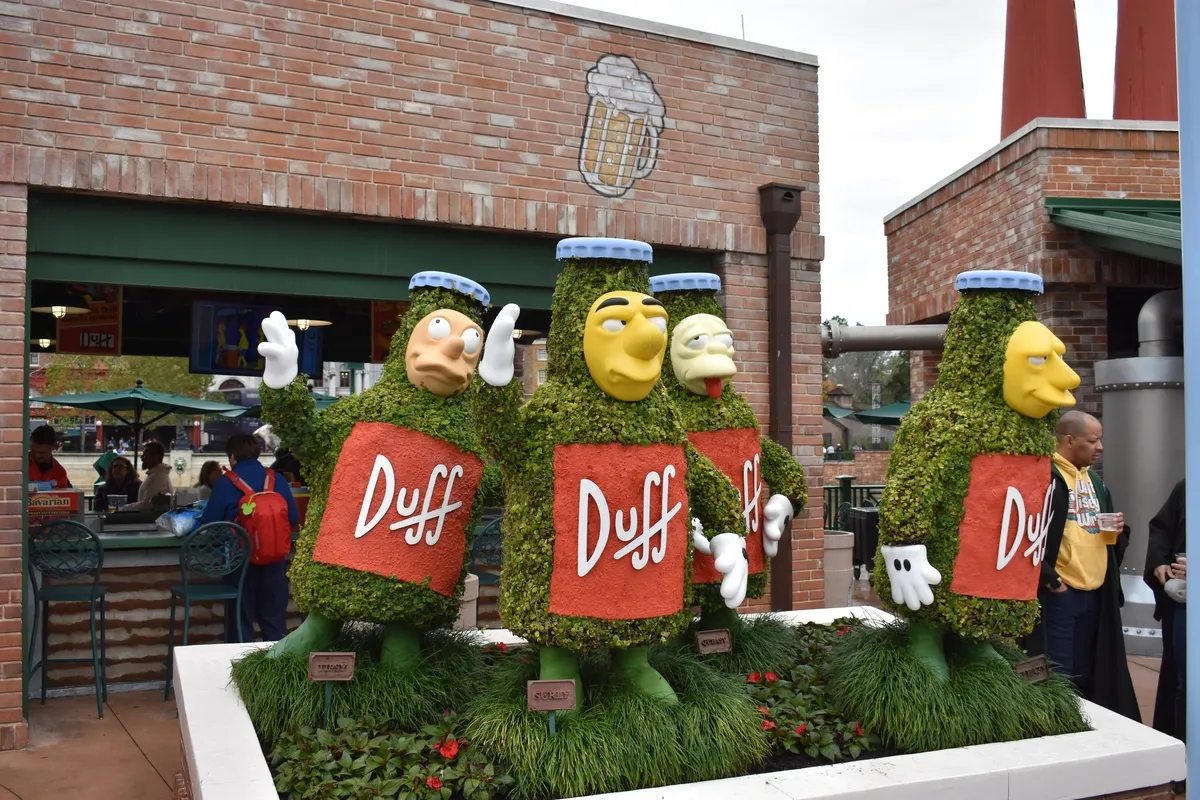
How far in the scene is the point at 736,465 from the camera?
510cm

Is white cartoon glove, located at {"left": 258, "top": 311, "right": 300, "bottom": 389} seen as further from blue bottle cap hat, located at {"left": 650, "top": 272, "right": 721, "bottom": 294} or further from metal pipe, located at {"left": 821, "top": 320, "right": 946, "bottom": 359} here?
metal pipe, located at {"left": 821, "top": 320, "right": 946, "bottom": 359}

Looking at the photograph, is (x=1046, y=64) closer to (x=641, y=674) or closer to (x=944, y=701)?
(x=944, y=701)

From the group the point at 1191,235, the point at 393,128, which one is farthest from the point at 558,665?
the point at 393,128

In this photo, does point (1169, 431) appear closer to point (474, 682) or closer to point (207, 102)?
point (474, 682)

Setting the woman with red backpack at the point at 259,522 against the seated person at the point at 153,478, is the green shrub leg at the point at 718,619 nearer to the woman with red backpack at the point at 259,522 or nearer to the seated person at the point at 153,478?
the woman with red backpack at the point at 259,522

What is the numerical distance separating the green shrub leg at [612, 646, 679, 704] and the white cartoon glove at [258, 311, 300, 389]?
1.86m

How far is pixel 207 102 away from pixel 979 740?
17.8 feet

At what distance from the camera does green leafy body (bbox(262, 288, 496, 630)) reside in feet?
13.7

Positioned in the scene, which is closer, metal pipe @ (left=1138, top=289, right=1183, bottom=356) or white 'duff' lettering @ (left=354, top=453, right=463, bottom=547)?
white 'duff' lettering @ (left=354, top=453, right=463, bottom=547)

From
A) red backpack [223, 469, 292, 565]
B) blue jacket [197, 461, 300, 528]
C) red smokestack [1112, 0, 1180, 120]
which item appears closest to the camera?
red backpack [223, 469, 292, 565]

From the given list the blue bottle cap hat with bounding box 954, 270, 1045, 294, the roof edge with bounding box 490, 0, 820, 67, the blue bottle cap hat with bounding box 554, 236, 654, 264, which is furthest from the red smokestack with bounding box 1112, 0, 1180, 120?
the blue bottle cap hat with bounding box 554, 236, 654, 264

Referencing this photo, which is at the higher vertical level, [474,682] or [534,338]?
[534,338]

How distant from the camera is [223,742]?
394 cm

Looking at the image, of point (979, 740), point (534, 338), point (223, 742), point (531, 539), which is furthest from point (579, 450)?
→ point (534, 338)
